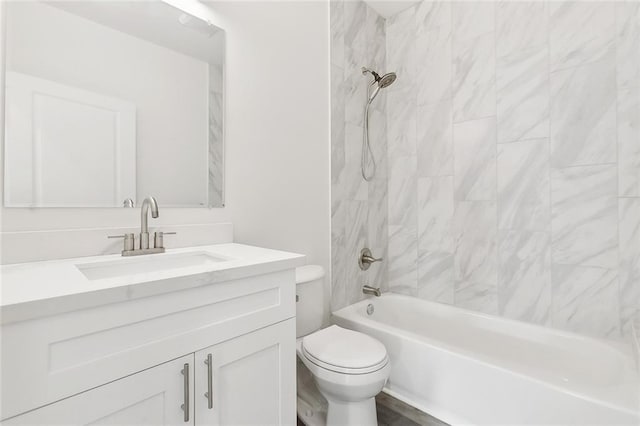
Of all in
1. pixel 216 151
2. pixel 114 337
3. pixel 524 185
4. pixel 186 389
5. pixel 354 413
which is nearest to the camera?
pixel 114 337

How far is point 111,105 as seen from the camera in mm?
1170

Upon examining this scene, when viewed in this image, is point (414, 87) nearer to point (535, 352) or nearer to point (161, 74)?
point (161, 74)

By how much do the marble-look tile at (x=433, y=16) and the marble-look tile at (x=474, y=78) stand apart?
183 millimetres

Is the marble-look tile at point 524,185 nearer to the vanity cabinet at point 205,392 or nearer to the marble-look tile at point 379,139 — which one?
the marble-look tile at point 379,139

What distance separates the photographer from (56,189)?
105 centimetres

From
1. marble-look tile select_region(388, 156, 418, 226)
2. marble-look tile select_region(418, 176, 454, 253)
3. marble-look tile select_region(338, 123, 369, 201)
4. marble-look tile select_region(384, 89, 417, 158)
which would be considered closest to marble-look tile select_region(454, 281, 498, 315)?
marble-look tile select_region(418, 176, 454, 253)

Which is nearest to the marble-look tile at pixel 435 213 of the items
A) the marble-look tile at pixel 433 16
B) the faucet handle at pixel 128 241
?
the marble-look tile at pixel 433 16

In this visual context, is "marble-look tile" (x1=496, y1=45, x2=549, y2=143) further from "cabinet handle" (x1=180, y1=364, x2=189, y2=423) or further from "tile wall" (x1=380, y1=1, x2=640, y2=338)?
"cabinet handle" (x1=180, y1=364, x2=189, y2=423)

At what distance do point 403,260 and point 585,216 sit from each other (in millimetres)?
1088

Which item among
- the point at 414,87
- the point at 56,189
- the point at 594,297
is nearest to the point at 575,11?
the point at 414,87

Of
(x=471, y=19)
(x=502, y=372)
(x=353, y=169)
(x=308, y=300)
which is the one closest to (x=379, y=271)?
(x=353, y=169)

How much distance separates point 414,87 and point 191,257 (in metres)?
1.91

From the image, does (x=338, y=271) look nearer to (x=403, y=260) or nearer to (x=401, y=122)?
(x=403, y=260)

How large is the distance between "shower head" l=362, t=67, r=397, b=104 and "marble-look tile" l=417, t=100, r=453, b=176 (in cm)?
34
